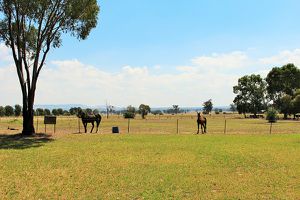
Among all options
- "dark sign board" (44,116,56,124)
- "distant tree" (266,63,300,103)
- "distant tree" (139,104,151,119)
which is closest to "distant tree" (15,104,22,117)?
"distant tree" (139,104,151,119)

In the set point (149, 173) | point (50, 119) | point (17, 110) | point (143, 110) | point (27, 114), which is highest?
point (17, 110)

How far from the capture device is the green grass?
11266 mm

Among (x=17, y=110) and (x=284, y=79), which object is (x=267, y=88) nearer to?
(x=284, y=79)

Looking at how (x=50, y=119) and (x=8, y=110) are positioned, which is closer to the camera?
(x=50, y=119)

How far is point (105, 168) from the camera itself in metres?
15.5

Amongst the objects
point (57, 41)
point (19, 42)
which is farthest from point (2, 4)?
point (57, 41)

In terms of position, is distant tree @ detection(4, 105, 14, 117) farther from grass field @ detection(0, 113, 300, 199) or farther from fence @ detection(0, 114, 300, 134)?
grass field @ detection(0, 113, 300, 199)

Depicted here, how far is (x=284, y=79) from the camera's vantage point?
357 feet

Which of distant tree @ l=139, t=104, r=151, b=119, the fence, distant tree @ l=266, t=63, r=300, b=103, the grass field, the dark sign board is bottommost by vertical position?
the grass field

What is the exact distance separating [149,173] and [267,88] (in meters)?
108

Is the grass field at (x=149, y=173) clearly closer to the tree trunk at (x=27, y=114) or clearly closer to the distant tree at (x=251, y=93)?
the tree trunk at (x=27, y=114)

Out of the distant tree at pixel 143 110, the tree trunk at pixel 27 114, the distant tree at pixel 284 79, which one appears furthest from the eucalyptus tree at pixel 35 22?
the distant tree at pixel 284 79

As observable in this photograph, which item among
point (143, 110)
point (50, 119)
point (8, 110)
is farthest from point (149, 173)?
point (8, 110)

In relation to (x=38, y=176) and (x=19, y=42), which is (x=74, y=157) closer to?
(x=38, y=176)
